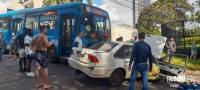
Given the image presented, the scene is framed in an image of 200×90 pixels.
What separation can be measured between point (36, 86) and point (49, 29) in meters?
6.62

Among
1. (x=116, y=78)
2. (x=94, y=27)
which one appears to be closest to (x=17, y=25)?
(x=94, y=27)

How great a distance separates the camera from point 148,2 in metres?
49.3

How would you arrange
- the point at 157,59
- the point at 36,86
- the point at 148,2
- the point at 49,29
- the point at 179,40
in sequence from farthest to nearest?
the point at 148,2, the point at 179,40, the point at 49,29, the point at 157,59, the point at 36,86

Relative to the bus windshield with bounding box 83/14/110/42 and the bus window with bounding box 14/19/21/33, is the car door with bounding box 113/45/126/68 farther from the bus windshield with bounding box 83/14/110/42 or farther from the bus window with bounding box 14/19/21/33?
the bus window with bounding box 14/19/21/33

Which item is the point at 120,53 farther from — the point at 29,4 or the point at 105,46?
the point at 29,4

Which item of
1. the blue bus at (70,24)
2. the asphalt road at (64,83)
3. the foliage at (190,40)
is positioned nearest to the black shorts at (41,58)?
Result: the asphalt road at (64,83)

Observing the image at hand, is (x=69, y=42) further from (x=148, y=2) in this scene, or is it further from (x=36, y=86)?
(x=148, y=2)

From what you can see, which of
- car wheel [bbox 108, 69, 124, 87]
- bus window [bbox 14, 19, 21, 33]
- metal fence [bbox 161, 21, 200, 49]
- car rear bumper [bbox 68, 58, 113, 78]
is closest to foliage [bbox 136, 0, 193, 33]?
metal fence [bbox 161, 21, 200, 49]

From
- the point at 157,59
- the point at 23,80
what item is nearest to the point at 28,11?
the point at 23,80

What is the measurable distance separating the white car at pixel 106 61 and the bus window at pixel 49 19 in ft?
16.5

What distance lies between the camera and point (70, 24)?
43.2ft

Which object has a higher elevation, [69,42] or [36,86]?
[69,42]

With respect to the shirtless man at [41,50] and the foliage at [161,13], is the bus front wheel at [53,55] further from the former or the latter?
the foliage at [161,13]

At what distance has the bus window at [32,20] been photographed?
15.5m
